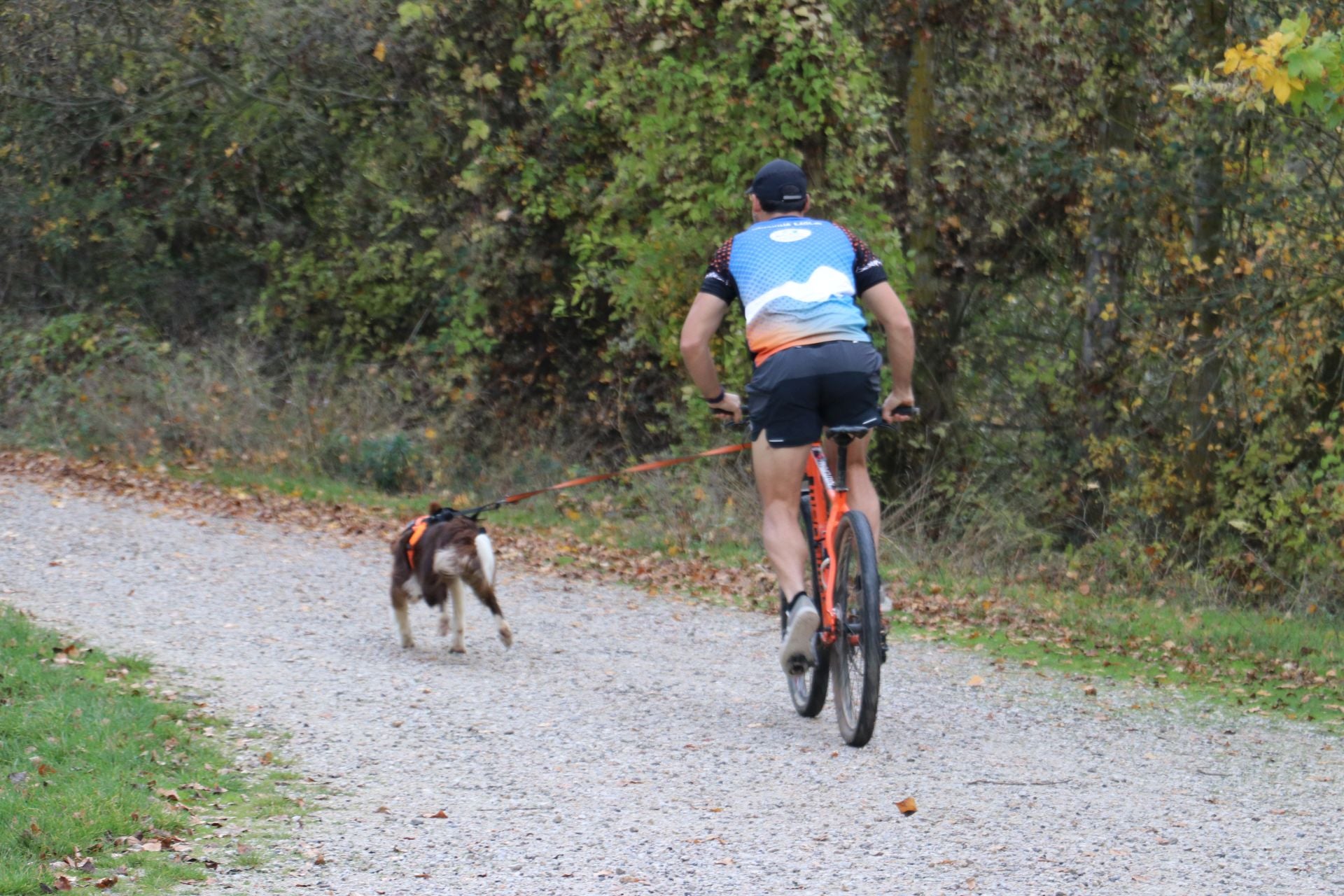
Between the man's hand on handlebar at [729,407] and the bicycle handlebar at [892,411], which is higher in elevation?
the man's hand on handlebar at [729,407]

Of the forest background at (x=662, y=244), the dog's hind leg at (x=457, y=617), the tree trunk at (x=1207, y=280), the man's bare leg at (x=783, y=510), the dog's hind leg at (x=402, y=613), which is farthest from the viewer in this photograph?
the tree trunk at (x=1207, y=280)

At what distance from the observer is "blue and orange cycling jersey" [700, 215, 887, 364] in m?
6.18

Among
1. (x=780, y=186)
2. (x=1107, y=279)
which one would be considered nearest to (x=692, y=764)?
(x=780, y=186)

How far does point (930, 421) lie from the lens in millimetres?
16125

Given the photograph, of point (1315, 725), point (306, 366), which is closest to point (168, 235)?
point (306, 366)

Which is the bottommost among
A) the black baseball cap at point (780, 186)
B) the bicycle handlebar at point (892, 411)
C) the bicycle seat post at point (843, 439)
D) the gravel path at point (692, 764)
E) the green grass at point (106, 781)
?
the gravel path at point (692, 764)

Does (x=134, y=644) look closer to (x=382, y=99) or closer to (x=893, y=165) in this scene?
(x=893, y=165)

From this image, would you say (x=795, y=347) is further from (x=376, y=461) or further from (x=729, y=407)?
(x=376, y=461)

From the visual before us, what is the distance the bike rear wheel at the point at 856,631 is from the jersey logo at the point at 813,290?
89 cm

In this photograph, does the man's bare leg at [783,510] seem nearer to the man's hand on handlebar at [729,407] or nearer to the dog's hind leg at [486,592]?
the man's hand on handlebar at [729,407]

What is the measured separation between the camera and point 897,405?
6520mm

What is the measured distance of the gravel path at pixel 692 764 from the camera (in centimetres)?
490

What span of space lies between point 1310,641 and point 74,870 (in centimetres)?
786

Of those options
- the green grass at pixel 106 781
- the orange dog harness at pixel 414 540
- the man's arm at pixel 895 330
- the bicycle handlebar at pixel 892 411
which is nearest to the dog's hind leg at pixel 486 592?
the orange dog harness at pixel 414 540
